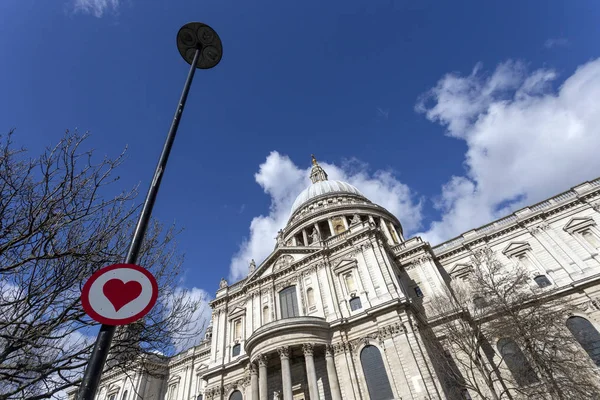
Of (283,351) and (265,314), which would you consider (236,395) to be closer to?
(265,314)

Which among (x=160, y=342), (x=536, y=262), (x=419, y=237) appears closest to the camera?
(x=160, y=342)

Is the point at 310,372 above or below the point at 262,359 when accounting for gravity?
below

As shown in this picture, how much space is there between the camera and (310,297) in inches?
1057

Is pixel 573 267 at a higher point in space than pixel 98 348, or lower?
higher

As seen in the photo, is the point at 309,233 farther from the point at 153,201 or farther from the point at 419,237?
the point at 153,201

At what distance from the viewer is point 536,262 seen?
27.1 metres

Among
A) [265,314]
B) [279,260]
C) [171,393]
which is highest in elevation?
[279,260]

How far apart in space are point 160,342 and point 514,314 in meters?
17.8

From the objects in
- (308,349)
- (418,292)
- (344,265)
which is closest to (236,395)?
(308,349)

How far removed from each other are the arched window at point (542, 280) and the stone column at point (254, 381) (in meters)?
23.5

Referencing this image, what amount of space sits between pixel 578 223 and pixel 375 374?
21.7 metres

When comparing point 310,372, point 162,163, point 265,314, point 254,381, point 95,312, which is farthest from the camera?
point 265,314

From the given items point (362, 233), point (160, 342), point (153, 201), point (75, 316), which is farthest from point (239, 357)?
point (153, 201)

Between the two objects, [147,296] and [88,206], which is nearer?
[147,296]
